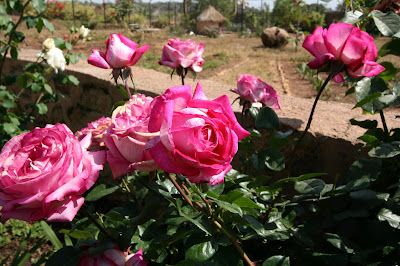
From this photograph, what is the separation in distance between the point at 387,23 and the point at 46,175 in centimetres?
77

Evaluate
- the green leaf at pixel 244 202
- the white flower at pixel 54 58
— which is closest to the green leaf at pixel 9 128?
the white flower at pixel 54 58

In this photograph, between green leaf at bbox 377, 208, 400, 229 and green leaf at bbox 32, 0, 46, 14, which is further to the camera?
green leaf at bbox 32, 0, 46, 14

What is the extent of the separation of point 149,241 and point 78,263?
154mm

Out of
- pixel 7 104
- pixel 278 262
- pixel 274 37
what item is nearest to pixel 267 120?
pixel 278 262

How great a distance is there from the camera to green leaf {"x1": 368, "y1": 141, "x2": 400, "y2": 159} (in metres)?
0.80

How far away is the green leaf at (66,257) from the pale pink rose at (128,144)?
21cm

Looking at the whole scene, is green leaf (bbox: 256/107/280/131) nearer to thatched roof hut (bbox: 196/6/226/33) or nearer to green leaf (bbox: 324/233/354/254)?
green leaf (bbox: 324/233/354/254)

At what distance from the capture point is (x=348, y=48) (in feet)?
2.25

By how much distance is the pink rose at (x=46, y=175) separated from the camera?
451 mm

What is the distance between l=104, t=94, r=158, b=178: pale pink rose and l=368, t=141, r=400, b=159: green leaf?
22.5 inches

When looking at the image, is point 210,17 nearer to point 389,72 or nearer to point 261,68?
point 261,68

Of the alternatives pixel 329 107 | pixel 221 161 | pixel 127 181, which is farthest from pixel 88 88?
pixel 221 161

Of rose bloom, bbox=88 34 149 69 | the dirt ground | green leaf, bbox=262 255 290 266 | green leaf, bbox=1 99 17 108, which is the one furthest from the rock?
green leaf, bbox=262 255 290 266

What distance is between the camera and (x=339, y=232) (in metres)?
0.85
